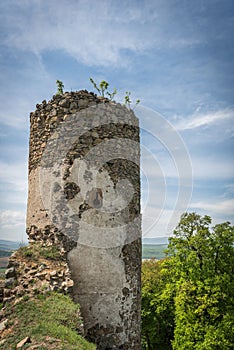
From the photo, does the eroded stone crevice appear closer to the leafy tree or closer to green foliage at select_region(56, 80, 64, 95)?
green foliage at select_region(56, 80, 64, 95)

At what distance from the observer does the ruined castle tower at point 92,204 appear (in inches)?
252

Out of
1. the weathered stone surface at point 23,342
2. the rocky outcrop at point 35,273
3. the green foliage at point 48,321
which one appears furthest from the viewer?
the rocky outcrop at point 35,273

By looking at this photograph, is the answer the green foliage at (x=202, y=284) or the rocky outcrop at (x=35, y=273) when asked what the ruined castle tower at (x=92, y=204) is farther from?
the green foliage at (x=202, y=284)

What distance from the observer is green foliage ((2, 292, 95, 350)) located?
4109 millimetres

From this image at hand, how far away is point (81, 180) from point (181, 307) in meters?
10.3

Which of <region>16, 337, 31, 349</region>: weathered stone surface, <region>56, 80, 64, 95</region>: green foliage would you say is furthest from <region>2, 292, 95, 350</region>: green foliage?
<region>56, 80, 64, 95</region>: green foliage

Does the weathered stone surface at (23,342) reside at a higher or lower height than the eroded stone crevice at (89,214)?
lower

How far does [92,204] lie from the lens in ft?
22.0

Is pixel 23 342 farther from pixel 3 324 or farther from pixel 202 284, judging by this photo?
pixel 202 284

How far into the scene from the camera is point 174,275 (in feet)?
55.1

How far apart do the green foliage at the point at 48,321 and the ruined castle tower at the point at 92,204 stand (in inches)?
49.8

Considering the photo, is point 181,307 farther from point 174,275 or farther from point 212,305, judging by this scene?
point 174,275

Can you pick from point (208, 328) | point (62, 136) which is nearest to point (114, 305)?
point (62, 136)

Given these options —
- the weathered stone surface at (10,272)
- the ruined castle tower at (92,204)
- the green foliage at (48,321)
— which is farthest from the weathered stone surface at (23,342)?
the ruined castle tower at (92,204)
